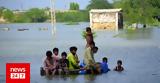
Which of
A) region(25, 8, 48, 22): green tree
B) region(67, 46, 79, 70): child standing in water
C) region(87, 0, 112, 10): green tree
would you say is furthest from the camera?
region(25, 8, 48, 22): green tree

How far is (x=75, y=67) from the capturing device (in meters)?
15.6

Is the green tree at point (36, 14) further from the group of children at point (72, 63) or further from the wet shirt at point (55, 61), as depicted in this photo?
the wet shirt at point (55, 61)

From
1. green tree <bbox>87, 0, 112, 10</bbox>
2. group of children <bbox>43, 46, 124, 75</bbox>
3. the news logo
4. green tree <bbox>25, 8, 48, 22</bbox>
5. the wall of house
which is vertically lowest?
green tree <bbox>25, 8, 48, 22</bbox>

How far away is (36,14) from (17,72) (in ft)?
480

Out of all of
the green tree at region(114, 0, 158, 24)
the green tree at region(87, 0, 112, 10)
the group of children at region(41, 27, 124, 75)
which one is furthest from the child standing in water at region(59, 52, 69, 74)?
the green tree at region(87, 0, 112, 10)

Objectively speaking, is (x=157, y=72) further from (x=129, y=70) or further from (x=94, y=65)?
(x=94, y=65)

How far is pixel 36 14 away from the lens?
152625 millimetres

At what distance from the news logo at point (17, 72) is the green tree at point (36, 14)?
144302mm

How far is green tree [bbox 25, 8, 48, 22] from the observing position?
151000 millimetres

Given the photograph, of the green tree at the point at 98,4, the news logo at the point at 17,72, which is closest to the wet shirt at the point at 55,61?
the news logo at the point at 17,72

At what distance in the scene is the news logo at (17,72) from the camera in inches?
267

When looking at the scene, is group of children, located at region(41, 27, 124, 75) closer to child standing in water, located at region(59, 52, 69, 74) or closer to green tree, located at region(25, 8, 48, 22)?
child standing in water, located at region(59, 52, 69, 74)

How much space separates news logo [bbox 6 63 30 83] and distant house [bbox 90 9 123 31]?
240 ft

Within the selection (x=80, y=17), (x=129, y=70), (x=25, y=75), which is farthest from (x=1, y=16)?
(x=25, y=75)
